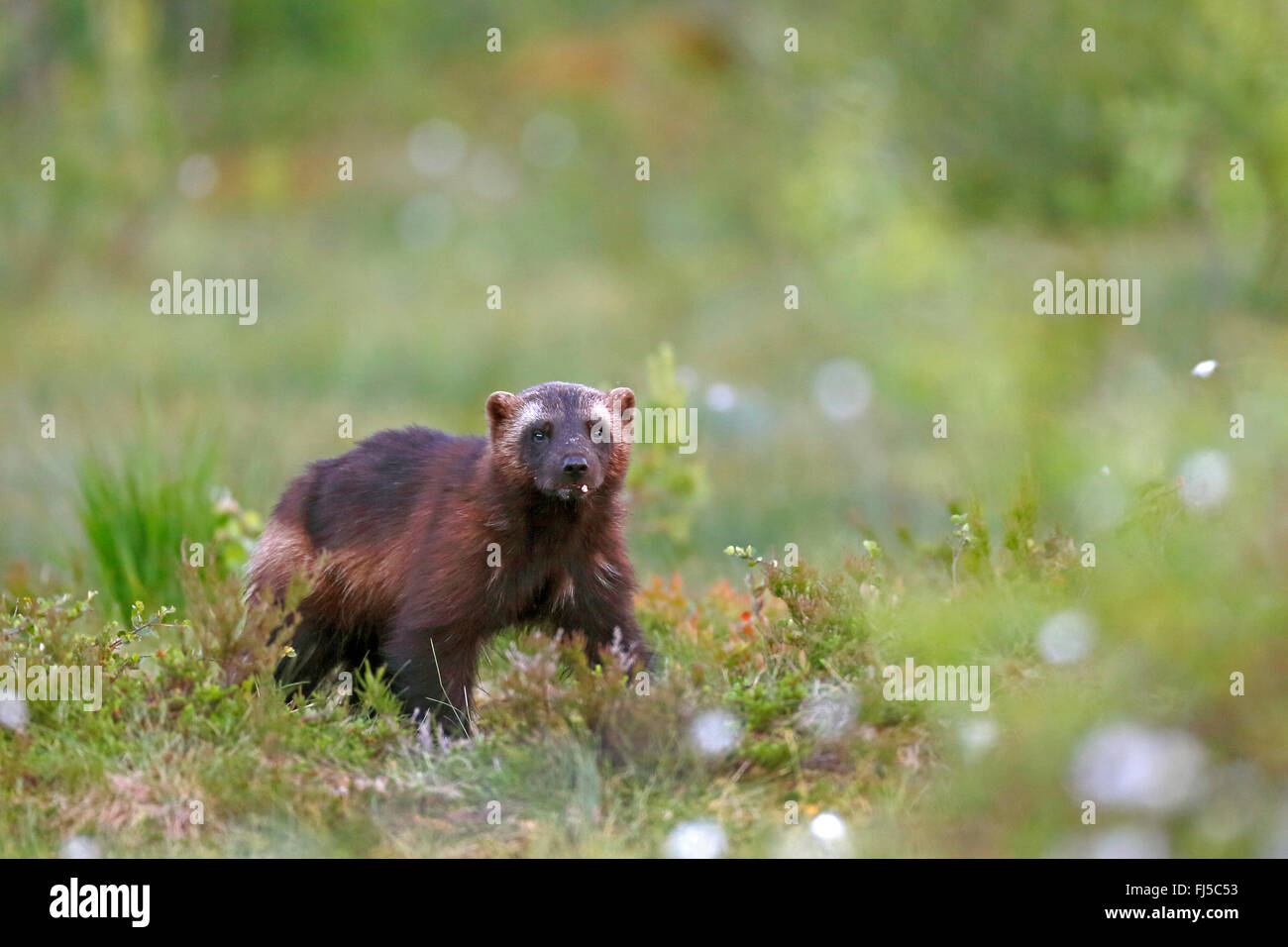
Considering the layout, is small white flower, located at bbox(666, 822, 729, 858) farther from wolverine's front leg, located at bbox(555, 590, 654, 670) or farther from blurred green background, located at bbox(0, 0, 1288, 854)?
wolverine's front leg, located at bbox(555, 590, 654, 670)

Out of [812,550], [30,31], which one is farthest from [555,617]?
[30,31]

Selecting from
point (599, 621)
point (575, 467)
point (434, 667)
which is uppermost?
point (575, 467)

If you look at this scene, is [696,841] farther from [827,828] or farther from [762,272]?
[762,272]

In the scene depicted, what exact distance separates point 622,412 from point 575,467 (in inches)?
25.8

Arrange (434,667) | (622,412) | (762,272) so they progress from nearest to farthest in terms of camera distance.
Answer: (434,667) < (622,412) < (762,272)

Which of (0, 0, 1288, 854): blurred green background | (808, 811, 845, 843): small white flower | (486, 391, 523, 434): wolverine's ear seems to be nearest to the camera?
(0, 0, 1288, 854): blurred green background

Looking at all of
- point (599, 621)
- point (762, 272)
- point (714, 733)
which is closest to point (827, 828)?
point (714, 733)

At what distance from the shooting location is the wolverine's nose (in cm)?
515

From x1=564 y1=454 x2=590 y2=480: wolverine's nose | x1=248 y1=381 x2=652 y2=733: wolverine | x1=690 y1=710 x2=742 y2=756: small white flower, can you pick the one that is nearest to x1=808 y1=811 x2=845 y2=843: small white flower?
x1=690 y1=710 x2=742 y2=756: small white flower

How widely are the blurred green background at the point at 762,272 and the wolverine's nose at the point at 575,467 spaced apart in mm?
1112

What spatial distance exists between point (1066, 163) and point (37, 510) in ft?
21.6

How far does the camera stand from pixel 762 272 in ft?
59.9

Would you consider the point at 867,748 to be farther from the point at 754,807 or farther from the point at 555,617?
the point at 555,617

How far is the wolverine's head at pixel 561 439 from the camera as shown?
17.1ft
